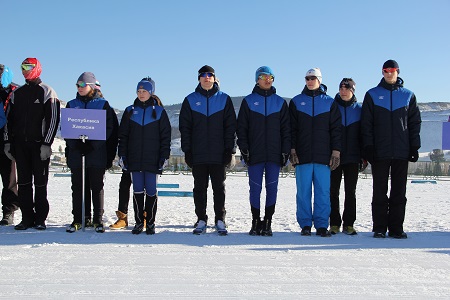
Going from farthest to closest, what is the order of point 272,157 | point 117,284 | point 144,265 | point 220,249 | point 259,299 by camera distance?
point 272,157 → point 220,249 → point 144,265 → point 117,284 → point 259,299

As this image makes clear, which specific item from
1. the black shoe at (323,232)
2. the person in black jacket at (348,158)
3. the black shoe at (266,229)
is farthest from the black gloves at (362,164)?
the black shoe at (266,229)

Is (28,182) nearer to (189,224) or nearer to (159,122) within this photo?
(159,122)

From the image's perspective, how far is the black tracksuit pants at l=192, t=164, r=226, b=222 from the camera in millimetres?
5496

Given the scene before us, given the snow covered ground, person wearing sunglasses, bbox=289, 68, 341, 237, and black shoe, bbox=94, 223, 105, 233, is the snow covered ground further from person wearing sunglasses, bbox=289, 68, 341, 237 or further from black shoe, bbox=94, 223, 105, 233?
person wearing sunglasses, bbox=289, 68, 341, 237

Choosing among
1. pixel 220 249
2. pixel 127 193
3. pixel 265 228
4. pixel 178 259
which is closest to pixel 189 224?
pixel 127 193

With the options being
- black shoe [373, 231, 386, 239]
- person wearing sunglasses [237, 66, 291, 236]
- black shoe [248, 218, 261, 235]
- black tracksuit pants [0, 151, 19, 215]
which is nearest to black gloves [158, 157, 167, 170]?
person wearing sunglasses [237, 66, 291, 236]

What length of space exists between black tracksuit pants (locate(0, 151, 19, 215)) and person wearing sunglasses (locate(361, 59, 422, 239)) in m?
4.50

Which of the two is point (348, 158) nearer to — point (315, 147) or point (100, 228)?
point (315, 147)

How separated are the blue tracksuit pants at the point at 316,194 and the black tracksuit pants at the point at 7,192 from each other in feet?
12.0

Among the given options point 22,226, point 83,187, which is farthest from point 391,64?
point 22,226

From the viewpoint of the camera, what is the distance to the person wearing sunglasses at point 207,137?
5430 millimetres

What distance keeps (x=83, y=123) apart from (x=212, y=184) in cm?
167

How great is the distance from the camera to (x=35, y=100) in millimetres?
5543

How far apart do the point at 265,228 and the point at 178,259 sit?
1.73m
